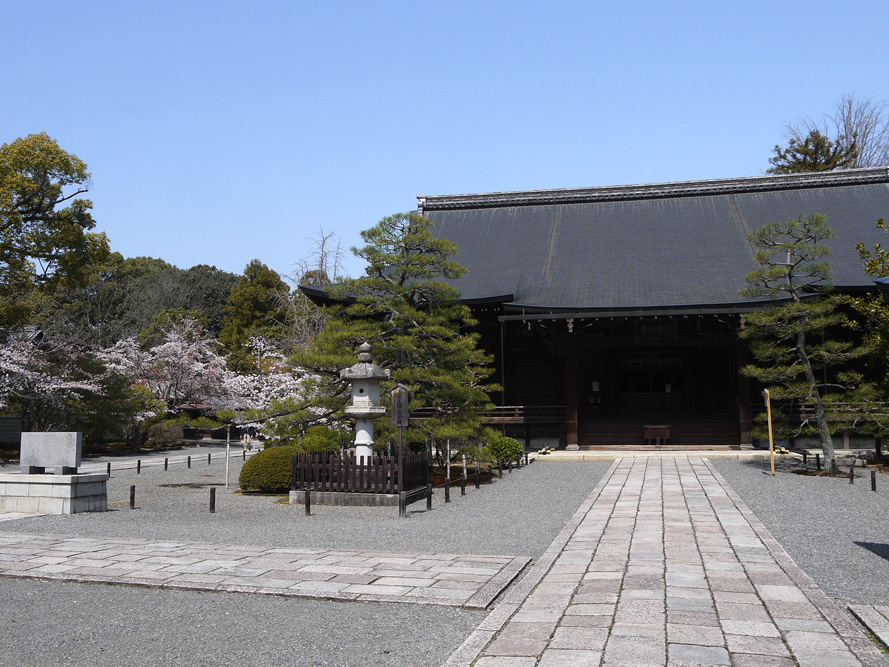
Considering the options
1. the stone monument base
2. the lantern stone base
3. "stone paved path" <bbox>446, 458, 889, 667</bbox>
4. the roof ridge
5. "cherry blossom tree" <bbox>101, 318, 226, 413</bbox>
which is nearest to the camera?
"stone paved path" <bbox>446, 458, 889, 667</bbox>

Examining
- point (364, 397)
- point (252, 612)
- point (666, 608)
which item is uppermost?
point (364, 397)

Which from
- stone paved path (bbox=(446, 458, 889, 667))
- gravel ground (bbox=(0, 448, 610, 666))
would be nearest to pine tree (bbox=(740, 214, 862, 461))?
gravel ground (bbox=(0, 448, 610, 666))

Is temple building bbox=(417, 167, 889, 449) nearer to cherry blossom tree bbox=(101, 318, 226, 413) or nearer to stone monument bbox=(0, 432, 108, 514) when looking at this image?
stone monument bbox=(0, 432, 108, 514)

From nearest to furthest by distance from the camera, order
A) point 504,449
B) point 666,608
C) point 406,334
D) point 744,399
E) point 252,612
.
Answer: point 666,608, point 252,612, point 406,334, point 504,449, point 744,399

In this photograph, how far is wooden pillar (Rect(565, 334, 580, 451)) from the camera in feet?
71.9

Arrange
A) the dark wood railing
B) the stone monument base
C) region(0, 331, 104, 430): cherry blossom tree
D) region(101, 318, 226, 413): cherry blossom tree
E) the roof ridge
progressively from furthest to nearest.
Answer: region(101, 318, 226, 413): cherry blossom tree, the roof ridge, region(0, 331, 104, 430): cherry blossom tree, the dark wood railing, the stone monument base

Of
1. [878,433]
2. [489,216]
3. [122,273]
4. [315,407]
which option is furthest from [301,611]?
[122,273]

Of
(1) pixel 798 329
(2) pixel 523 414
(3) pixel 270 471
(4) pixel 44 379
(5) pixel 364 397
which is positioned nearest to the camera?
(5) pixel 364 397

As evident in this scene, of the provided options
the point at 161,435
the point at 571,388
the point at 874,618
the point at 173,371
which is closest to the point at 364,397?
the point at 571,388

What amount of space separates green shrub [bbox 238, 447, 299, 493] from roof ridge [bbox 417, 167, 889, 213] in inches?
683

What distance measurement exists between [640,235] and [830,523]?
1832 cm

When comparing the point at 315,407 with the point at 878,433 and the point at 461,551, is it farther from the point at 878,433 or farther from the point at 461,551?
the point at 878,433

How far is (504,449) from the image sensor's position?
18.6m

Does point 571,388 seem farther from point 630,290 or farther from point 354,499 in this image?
point 354,499
